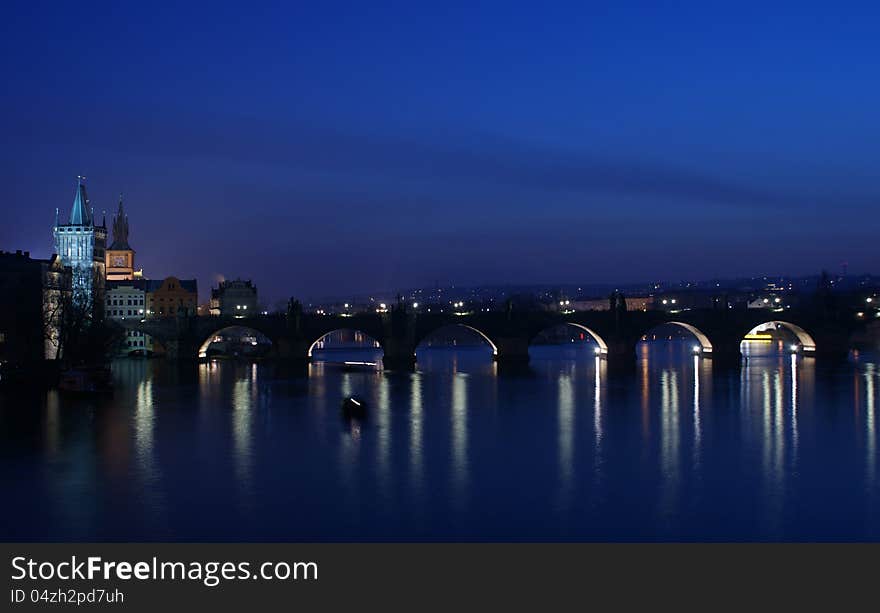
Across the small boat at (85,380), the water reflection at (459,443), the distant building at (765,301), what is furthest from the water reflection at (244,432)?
the distant building at (765,301)

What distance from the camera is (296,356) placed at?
284 feet

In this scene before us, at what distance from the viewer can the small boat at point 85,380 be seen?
5434 centimetres

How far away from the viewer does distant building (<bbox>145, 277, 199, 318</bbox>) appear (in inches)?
4469

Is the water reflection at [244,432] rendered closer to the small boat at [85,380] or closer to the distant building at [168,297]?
the small boat at [85,380]

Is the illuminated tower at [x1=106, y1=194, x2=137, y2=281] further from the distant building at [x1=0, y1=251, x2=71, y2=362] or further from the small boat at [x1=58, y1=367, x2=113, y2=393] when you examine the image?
the small boat at [x1=58, y1=367, x2=113, y2=393]

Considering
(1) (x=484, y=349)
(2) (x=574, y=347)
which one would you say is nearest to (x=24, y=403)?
(1) (x=484, y=349)

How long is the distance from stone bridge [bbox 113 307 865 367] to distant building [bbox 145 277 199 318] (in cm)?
2226

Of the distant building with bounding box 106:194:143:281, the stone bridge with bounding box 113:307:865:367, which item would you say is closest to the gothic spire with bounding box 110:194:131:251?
the distant building with bounding box 106:194:143:281

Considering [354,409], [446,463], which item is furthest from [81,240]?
[446,463]

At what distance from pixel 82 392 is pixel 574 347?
7432 cm

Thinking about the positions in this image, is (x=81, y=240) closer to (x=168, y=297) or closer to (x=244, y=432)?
(x=168, y=297)

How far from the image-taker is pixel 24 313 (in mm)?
61688

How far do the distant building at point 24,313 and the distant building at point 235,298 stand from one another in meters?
52.6

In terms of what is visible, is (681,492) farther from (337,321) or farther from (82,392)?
(337,321)
